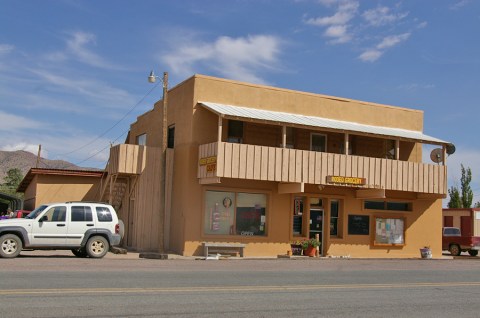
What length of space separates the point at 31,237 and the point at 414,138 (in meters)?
17.5

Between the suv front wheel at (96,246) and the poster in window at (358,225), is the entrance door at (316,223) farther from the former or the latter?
the suv front wheel at (96,246)

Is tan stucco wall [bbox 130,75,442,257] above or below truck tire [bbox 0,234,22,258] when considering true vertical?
above

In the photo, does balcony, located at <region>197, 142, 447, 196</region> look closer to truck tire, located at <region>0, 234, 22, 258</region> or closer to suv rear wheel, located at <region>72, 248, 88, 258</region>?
suv rear wheel, located at <region>72, 248, 88, 258</region>

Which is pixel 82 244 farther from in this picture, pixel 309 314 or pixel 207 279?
pixel 309 314

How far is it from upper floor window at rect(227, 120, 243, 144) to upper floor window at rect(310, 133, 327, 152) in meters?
3.71

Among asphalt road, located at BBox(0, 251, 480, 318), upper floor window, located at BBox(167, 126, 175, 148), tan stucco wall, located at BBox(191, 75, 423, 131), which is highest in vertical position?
tan stucco wall, located at BBox(191, 75, 423, 131)

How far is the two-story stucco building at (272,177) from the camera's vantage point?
1024 inches

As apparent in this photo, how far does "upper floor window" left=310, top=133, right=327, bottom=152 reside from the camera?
29.2m

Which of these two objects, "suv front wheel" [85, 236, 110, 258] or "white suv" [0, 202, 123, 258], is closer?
"white suv" [0, 202, 123, 258]

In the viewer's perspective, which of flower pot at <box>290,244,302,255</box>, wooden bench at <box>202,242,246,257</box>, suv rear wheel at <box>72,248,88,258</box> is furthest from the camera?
flower pot at <box>290,244,302,255</box>

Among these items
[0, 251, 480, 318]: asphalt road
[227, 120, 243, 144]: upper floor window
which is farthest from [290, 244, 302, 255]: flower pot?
[0, 251, 480, 318]: asphalt road

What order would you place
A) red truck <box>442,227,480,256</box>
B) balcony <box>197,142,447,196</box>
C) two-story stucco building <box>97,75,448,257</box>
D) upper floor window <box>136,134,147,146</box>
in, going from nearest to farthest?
balcony <box>197,142,447,196</box>, two-story stucco building <box>97,75,448,257</box>, upper floor window <box>136,134,147,146</box>, red truck <box>442,227,480,256</box>

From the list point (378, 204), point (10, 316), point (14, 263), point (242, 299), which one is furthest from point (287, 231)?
point (10, 316)

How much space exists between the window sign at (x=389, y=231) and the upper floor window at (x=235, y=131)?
8185 mm
